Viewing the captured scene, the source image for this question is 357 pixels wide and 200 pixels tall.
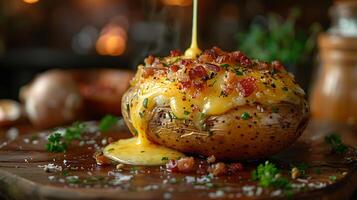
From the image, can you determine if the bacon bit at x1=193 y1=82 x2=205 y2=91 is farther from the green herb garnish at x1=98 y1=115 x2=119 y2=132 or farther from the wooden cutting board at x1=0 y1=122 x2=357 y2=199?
the green herb garnish at x1=98 y1=115 x2=119 y2=132

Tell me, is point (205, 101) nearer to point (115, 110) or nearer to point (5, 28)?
point (115, 110)

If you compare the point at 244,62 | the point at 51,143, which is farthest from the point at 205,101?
the point at 51,143

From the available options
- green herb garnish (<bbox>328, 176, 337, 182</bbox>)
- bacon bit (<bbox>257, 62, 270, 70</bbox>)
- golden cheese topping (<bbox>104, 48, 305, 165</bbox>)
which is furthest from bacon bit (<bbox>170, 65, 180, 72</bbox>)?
green herb garnish (<bbox>328, 176, 337, 182</bbox>)

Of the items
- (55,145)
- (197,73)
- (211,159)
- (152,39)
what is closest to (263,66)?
(197,73)

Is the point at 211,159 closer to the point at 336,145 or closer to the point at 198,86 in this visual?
the point at 198,86

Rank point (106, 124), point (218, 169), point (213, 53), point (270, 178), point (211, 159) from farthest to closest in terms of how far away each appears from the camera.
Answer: point (106, 124) → point (213, 53) → point (211, 159) → point (218, 169) → point (270, 178)
